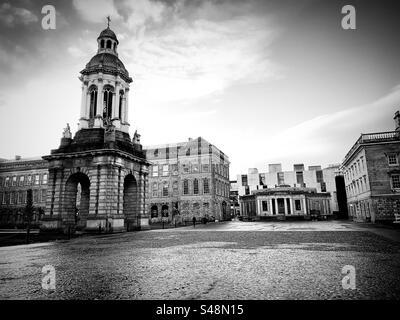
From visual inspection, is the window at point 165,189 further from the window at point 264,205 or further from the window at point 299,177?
the window at point 299,177

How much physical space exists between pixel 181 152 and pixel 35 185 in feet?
107

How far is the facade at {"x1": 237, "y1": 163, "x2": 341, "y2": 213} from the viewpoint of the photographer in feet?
245

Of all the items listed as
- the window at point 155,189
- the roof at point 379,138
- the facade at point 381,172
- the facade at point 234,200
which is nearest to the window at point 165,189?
the window at point 155,189

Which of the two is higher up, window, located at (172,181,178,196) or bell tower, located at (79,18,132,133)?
bell tower, located at (79,18,132,133)

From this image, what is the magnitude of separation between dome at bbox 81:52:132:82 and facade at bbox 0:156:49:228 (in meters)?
38.0

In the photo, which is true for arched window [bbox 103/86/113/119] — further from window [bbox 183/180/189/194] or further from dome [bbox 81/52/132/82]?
window [bbox 183/180/189/194]

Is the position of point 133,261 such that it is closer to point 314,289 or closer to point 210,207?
point 314,289

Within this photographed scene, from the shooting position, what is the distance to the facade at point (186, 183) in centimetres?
5669

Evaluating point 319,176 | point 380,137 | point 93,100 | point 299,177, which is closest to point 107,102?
point 93,100

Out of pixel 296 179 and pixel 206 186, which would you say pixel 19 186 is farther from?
pixel 296 179

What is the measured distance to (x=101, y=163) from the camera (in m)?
26.1

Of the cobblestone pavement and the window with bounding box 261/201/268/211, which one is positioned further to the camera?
the window with bounding box 261/201/268/211

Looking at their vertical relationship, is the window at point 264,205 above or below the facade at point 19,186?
below

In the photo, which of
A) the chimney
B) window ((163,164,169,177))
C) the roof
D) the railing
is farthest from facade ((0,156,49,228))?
the chimney
